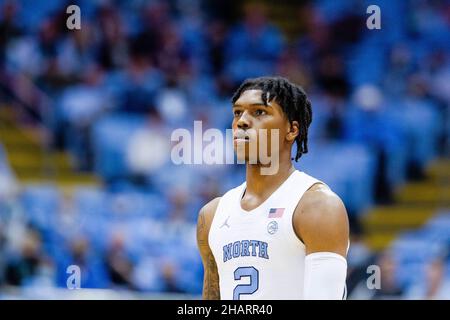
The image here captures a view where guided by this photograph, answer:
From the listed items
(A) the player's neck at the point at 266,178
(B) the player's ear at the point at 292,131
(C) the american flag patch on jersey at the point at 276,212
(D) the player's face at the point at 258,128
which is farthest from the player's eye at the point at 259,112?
(C) the american flag patch on jersey at the point at 276,212

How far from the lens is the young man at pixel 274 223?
447 cm

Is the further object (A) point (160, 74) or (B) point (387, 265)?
(A) point (160, 74)

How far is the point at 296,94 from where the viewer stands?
4973 mm

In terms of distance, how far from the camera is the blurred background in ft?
34.3

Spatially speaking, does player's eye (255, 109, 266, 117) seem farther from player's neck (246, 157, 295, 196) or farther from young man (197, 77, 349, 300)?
player's neck (246, 157, 295, 196)

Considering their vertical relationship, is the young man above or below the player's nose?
below

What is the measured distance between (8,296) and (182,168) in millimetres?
2642

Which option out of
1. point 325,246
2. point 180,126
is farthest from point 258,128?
point 180,126

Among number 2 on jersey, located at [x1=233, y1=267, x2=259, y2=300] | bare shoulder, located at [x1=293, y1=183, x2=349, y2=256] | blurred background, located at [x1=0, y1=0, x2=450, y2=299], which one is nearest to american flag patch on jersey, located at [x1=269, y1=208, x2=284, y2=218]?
bare shoulder, located at [x1=293, y1=183, x2=349, y2=256]

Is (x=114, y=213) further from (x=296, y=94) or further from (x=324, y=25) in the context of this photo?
(x=296, y=94)

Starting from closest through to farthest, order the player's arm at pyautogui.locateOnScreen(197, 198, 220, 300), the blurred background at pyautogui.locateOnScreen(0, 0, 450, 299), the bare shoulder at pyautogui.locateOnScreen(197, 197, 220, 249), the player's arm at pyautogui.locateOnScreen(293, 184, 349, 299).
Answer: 1. the player's arm at pyautogui.locateOnScreen(293, 184, 349, 299)
2. the player's arm at pyautogui.locateOnScreen(197, 198, 220, 300)
3. the bare shoulder at pyautogui.locateOnScreen(197, 197, 220, 249)
4. the blurred background at pyautogui.locateOnScreen(0, 0, 450, 299)

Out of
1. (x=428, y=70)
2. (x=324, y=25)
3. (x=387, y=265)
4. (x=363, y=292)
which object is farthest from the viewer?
(x=324, y=25)

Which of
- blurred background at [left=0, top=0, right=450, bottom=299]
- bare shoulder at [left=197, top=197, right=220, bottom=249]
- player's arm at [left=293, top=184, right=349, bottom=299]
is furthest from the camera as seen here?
blurred background at [left=0, top=0, right=450, bottom=299]

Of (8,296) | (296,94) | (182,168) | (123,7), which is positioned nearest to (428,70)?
(182,168)
